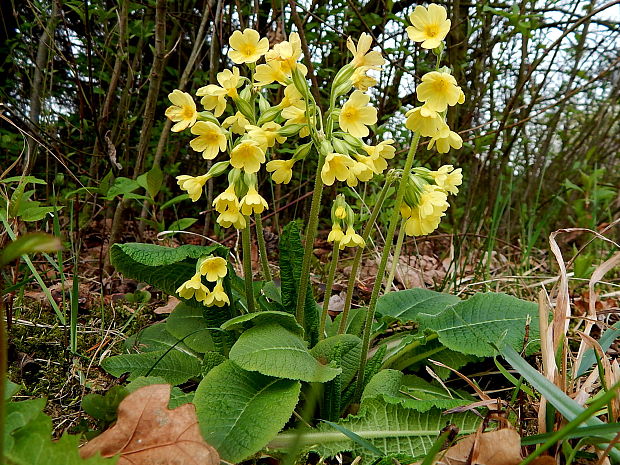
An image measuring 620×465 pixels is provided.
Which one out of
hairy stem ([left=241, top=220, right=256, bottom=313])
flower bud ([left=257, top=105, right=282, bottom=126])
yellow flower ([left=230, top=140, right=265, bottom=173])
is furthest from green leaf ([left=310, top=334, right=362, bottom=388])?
flower bud ([left=257, top=105, right=282, bottom=126])

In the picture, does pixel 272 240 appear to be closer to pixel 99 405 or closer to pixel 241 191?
pixel 241 191

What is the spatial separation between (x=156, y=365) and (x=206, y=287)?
312 mm

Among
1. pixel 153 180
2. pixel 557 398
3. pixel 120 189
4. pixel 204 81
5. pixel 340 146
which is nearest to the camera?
pixel 557 398

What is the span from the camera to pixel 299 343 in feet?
5.49

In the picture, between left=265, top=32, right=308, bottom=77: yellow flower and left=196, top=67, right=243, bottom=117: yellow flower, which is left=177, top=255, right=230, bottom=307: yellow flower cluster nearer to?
left=196, top=67, right=243, bottom=117: yellow flower

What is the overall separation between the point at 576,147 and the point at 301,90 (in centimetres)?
458

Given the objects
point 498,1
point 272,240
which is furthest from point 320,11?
point 498,1

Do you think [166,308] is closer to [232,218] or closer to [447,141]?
[232,218]

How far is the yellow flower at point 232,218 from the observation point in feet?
5.29

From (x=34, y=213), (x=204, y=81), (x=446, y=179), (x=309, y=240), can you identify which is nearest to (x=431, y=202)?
(x=446, y=179)

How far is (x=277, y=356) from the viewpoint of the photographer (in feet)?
5.03

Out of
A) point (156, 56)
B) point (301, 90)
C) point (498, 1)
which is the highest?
point (498, 1)

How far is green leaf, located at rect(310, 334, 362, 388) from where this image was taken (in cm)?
168

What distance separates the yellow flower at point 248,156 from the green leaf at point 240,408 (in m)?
0.58
